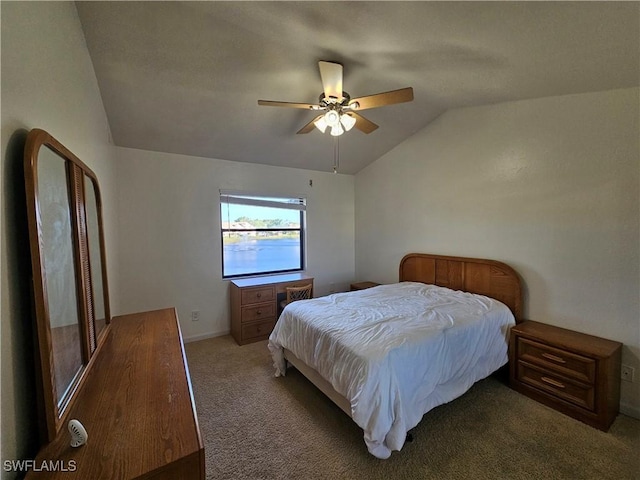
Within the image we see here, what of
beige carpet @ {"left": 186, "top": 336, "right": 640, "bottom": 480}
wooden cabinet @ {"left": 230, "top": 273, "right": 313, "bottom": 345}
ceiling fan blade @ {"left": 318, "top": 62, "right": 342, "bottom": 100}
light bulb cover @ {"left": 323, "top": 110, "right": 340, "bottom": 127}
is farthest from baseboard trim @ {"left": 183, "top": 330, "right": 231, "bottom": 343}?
ceiling fan blade @ {"left": 318, "top": 62, "right": 342, "bottom": 100}

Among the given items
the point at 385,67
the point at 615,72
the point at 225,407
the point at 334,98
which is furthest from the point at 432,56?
the point at 225,407

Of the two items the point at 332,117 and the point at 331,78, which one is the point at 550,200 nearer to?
the point at 332,117

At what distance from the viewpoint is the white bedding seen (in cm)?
164

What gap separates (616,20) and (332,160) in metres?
3.00

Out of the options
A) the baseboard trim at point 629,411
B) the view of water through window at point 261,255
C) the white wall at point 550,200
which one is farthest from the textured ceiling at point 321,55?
the baseboard trim at point 629,411

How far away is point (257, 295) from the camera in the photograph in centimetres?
354

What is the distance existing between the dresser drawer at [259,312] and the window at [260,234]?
615 millimetres

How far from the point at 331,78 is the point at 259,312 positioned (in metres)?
2.78

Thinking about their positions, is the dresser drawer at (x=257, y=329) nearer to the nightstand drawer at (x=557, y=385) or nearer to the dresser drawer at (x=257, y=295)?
the dresser drawer at (x=257, y=295)

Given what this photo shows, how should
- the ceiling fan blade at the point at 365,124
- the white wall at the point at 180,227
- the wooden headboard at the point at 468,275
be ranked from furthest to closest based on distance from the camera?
the white wall at the point at 180,227, the wooden headboard at the point at 468,275, the ceiling fan blade at the point at 365,124

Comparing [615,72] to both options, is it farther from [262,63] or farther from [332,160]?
[332,160]

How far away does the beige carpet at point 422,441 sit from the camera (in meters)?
1.67

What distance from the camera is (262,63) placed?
2.13 m

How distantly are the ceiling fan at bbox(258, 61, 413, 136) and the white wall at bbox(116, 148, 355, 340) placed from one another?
1.78 m
